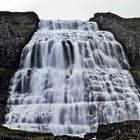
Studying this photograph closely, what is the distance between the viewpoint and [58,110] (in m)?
74.8

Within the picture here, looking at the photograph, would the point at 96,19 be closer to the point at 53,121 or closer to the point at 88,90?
the point at 88,90

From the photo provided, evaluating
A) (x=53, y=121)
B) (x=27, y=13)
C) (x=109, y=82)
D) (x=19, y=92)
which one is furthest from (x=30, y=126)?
(x=27, y=13)

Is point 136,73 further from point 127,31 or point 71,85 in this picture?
point 71,85

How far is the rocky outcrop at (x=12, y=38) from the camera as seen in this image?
87.1m

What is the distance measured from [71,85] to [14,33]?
20703 mm

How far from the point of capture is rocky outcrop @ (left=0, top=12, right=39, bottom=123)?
87062 millimetres

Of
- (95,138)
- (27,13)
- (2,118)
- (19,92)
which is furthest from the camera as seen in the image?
(27,13)

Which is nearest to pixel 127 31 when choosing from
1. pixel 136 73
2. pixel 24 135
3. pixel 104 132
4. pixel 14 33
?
pixel 136 73

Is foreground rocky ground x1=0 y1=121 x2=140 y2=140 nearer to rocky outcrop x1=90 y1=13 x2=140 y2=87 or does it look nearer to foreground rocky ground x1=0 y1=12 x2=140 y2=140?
foreground rocky ground x1=0 y1=12 x2=140 y2=140

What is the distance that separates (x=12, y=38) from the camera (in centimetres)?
9438

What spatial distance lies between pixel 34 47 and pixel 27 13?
54.4 ft

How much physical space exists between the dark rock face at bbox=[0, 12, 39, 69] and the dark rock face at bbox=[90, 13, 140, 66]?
554 inches

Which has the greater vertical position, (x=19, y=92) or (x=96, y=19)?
(x=96, y=19)

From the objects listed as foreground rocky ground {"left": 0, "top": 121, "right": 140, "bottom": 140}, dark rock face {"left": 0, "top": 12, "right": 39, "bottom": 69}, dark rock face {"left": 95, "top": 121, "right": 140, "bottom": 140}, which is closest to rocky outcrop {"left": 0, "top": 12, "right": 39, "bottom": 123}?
dark rock face {"left": 0, "top": 12, "right": 39, "bottom": 69}
